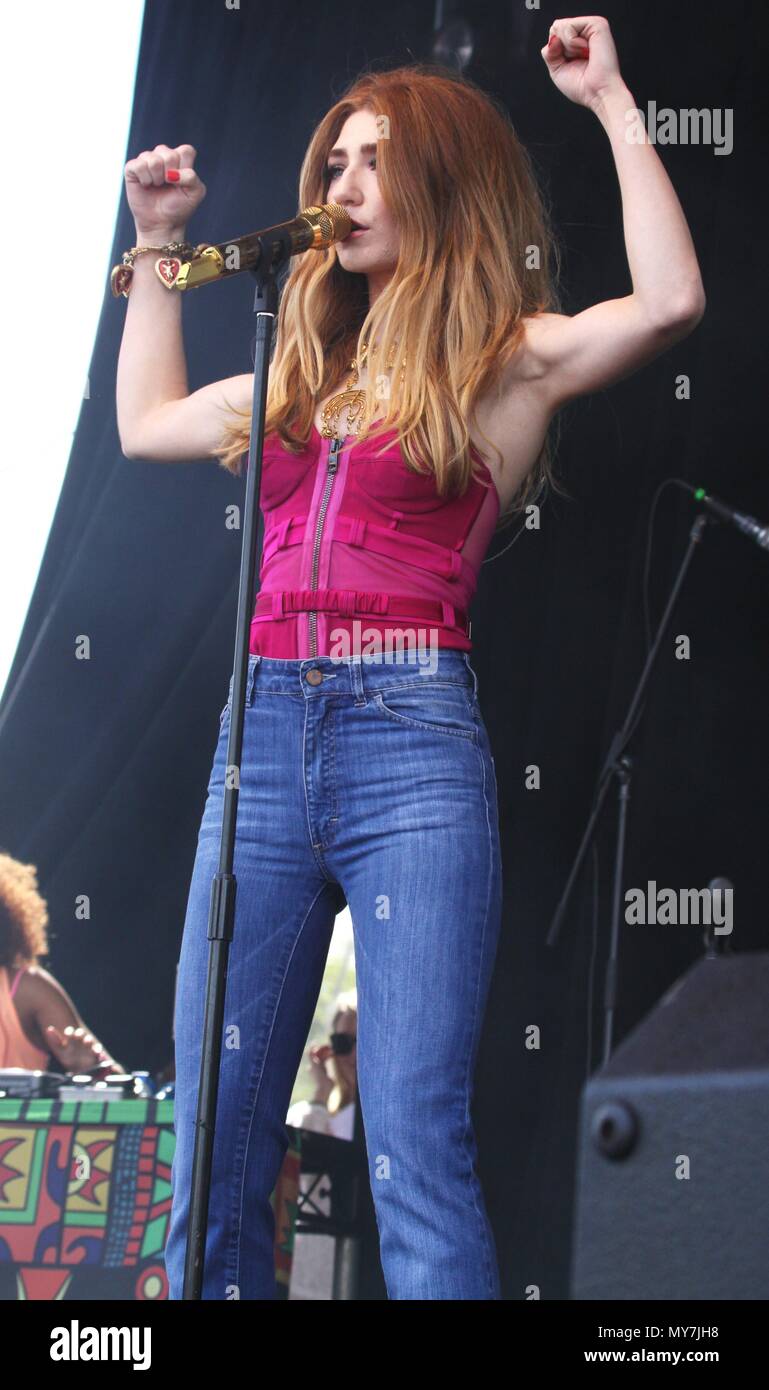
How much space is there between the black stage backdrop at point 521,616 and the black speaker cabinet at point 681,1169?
7.96 feet

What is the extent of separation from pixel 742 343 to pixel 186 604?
1.33 m

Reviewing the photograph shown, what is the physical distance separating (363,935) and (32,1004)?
1.72m

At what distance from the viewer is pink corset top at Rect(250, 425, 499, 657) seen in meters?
1.45

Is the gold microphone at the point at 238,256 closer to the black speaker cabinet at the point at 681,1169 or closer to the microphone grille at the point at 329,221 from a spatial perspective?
the microphone grille at the point at 329,221

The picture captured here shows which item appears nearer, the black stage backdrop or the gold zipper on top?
the gold zipper on top

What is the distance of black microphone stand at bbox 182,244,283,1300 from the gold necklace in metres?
0.20

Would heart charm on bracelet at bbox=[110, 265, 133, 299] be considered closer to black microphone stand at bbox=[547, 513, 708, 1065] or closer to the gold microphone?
the gold microphone

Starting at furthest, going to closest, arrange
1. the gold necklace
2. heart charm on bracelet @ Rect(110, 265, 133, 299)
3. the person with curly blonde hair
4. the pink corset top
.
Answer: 1. the person with curly blonde hair
2. heart charm on bracelet @ Rect(110, 265, 133, 299)
3. the gold necklace
4. the pink corset top

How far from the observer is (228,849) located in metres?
1.28

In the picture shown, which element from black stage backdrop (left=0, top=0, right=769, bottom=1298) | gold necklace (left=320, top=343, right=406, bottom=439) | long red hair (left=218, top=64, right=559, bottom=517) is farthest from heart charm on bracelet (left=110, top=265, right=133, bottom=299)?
black stage backdrop (left=0, top=0, right=769, bottom=1298)

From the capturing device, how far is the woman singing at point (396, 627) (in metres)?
1.33

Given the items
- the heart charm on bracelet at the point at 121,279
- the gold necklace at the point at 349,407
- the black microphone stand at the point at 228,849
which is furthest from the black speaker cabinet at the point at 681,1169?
the heart charm on bracelet at the point at 121,279
